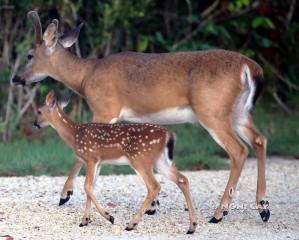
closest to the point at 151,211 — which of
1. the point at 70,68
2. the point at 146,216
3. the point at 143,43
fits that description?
the point at 146,216

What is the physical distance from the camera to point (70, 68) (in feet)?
34.7

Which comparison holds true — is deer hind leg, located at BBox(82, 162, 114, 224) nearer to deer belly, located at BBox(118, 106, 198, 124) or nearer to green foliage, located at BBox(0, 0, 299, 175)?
deer belly, located at BBox(118, 106, 198, 124)

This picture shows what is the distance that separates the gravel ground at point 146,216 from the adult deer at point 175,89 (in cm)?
28

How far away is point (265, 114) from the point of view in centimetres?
1593

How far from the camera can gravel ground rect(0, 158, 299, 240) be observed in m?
8.44


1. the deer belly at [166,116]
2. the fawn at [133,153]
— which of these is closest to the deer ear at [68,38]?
the deer belly at [166,116]

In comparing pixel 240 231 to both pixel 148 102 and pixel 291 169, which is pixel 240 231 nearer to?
pixel 148 102

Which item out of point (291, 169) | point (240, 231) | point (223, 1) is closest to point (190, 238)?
point (240, 231)

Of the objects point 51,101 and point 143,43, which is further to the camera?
point 143,43

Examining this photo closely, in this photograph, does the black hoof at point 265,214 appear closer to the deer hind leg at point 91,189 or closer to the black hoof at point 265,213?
the black hoof at point 265,213

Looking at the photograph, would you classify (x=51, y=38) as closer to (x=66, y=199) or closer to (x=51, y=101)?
(x=51, y=101)

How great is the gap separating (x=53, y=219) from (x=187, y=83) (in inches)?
71.0

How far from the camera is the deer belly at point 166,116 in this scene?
957 cm

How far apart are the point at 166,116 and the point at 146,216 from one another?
1.08m
